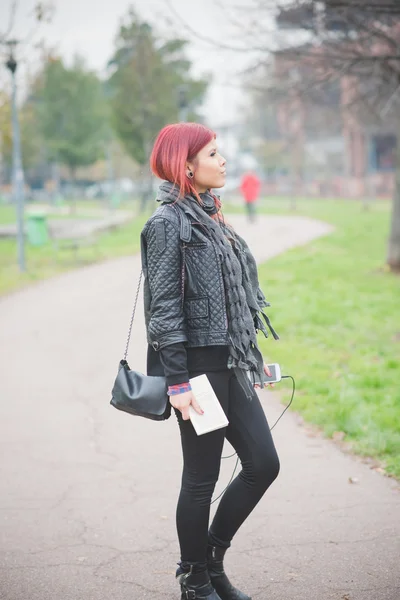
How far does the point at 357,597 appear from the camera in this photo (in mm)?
3564

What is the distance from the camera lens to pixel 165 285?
3.20 meters

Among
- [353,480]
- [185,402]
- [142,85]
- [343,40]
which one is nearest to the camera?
[185,402]

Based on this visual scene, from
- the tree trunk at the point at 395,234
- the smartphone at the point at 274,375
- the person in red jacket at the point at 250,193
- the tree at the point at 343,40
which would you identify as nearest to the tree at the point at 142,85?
the person in red jacket at the point at 250,193

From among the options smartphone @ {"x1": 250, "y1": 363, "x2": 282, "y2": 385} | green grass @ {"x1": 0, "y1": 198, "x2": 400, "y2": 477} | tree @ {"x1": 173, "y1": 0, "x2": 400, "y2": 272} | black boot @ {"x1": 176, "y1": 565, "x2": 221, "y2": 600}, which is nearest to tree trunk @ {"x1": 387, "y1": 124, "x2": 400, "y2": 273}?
green grass @ {"x1": 0, "y1": 198, "x2": 400, "y2": 477}

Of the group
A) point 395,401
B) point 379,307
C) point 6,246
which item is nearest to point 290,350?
point 395,401

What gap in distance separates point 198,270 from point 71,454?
114 inches

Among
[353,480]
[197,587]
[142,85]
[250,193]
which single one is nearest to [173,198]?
[197,587]

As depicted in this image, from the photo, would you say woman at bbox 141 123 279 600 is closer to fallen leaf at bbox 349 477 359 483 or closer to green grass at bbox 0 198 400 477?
fallen leaf at bbox 349 477 359 483

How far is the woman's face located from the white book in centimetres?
74

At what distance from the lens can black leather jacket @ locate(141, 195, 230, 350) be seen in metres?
3.20

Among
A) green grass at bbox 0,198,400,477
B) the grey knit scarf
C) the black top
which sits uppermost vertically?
the grey knit scarf

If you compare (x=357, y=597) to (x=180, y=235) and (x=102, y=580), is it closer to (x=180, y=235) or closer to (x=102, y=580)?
(x=102, y=580)

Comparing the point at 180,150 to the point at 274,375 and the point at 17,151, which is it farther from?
the point at 17,151

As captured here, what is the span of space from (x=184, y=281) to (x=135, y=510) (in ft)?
6.25
